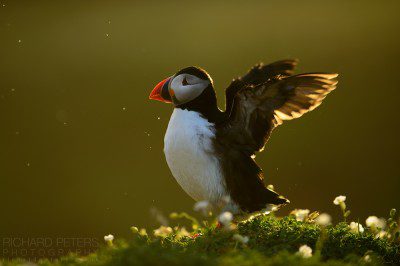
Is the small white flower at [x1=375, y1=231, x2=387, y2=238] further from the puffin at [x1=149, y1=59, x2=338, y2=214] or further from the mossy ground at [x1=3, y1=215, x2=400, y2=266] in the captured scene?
the puffin at [x1=149, y1=59, x2=338, y2=214]

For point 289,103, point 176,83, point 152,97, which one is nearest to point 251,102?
point 289,103

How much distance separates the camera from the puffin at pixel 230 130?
3695 mm

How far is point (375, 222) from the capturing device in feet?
11.8

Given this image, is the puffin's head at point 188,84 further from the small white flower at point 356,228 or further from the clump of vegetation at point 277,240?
the small white flower at point 356,228

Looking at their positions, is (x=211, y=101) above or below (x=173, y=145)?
above

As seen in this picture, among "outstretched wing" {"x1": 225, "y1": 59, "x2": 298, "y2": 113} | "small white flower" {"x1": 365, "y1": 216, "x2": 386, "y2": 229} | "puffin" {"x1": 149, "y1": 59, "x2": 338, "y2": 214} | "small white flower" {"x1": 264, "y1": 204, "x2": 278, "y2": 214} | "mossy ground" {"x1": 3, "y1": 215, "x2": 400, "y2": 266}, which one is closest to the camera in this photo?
"mossy ground" {"x1": 3, "y1": 215, "x2": 400, "y2": 266}

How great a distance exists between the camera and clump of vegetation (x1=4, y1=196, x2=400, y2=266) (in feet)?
9.80

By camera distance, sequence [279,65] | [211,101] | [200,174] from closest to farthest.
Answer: [200,174] → [211,101] → [279,65]

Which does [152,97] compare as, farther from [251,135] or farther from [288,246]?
[288,246]

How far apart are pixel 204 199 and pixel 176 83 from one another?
827 mm

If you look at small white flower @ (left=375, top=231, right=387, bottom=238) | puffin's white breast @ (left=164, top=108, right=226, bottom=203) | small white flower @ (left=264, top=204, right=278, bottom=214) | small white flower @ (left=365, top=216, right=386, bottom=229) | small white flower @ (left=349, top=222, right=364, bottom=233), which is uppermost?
puffin's white breast @ (left=164, top=108, right=226, bottom=203)

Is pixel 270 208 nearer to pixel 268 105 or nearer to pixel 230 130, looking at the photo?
pixel 230 130

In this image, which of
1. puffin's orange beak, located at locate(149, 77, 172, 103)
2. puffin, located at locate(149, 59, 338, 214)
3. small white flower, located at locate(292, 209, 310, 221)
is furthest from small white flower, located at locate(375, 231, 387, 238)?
puffin's orange beak, located at locate(149, 77, 172, 103)

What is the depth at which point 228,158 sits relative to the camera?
3.82 m
